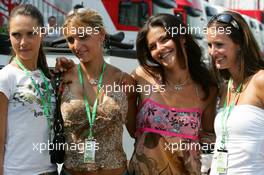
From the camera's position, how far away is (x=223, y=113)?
2.73 meters

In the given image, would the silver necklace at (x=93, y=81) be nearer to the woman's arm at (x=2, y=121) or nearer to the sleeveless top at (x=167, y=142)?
the sleeveless top at (x=167, y=142)

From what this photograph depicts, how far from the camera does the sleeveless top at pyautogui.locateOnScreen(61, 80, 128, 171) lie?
112 inches

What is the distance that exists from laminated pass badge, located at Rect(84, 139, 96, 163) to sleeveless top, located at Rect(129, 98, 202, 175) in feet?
1.01

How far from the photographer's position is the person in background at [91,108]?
2.84 meters

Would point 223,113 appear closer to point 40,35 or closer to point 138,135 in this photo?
point 138,135

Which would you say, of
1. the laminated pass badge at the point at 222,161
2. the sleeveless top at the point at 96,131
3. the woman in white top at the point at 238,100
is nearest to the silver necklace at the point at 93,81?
the sleeveless top at the point at 96,131

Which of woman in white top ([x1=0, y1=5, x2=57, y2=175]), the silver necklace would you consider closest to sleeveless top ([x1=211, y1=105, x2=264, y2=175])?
the silver necklace

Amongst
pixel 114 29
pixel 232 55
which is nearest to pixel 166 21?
pixel 232 55

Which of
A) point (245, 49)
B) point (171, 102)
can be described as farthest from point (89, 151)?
point (245, 49)

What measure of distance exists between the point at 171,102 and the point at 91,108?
499 mm

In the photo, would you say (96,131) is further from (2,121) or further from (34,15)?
(34,15)

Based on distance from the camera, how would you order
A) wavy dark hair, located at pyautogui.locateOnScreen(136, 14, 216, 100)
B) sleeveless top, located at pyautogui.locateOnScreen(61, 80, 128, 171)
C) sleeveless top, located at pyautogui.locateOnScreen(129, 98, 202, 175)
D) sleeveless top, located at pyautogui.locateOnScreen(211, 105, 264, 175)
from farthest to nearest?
wavy dark hair, located at pyautogui.locateOnScreen(136, 14, 216, 100)
sleeveless top, located at pyautogui.locateOnScreen(129, 98, 202, 175)
sleeveless top, located at pyautogui.locateOnScreen(61, 80, 128, 171)
sleeveless top, located at pyautogui.locateOnScreen(211, 105, 264, 175)

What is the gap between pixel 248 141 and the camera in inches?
102

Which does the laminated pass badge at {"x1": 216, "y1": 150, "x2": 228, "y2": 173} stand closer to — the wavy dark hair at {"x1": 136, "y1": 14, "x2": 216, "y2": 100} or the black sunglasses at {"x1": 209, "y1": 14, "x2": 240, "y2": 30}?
the wavy dark hair at {"x1": 136, "y1": 14, "x2": 216, "y2": 100}
